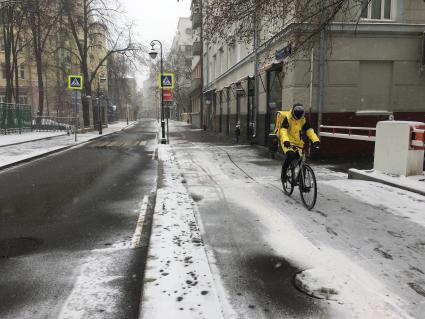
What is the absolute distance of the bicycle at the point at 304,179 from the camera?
583cm

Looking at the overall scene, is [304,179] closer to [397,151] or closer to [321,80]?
[397,151]

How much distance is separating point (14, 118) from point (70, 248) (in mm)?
27591

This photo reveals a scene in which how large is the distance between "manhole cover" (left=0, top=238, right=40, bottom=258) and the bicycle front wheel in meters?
4.03

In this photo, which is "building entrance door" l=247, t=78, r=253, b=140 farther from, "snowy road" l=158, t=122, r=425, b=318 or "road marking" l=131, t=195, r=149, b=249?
"road marking" l=131, t=195, r=149, b=249

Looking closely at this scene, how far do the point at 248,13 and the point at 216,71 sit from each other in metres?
21.3

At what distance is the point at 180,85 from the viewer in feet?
248

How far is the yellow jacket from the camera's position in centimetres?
607

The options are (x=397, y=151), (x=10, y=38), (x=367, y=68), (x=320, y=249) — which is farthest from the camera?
(x=10, y=38)

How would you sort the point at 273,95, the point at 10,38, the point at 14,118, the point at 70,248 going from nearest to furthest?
the point at 70,248
the point at 273,95
the point at 14,118
the point at 10,38

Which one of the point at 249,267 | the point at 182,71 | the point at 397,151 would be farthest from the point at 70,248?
the point at 182,71

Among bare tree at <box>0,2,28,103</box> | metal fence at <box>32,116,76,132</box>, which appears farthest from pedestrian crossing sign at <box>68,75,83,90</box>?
metal fence at <box>32,116,76,132</box>

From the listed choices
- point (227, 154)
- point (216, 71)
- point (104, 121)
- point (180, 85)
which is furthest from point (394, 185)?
point (180, 85)

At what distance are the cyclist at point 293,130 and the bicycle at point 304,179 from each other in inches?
3.8

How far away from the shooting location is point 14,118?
28.0m
